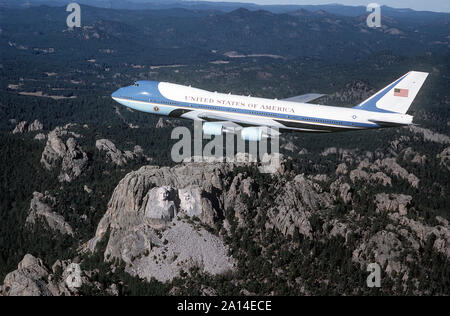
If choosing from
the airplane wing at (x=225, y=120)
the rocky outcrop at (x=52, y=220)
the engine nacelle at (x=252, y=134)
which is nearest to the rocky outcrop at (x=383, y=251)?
the engine nacelle at (x=252, y=134)

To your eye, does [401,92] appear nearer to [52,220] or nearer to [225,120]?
[225,120]

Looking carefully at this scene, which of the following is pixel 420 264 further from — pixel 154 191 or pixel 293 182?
pixel 154 191

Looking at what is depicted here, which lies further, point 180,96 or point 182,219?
point 182,219

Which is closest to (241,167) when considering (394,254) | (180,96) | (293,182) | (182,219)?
(293,182)

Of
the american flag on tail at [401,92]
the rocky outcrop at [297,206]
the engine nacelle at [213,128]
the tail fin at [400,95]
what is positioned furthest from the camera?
the rocky outcrop at [297,206]

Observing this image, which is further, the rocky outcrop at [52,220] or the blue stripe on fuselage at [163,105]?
the rocky outcrop at [52,220]

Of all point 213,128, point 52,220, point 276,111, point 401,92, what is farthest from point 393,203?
point 52,220

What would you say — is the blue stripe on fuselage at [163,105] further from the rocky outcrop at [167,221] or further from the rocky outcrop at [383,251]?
the rocky outcrop at [383,251]

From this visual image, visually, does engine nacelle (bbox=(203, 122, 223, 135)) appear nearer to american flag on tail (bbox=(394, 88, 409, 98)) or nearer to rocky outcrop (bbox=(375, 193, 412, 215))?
american flag on tail (bbox=(394, 88, 409, 98))
